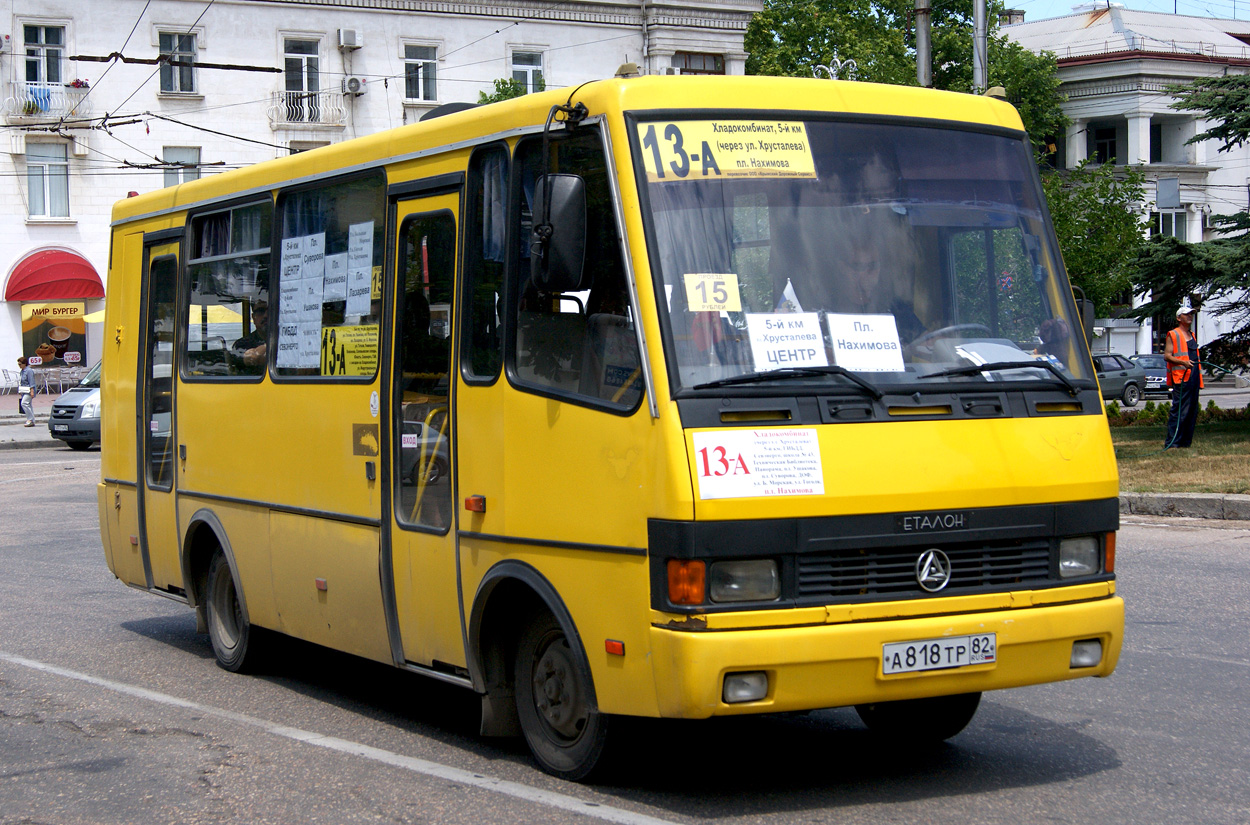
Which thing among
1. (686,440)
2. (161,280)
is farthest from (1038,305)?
(161,280)

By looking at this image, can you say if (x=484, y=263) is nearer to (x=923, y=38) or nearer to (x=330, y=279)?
(x=330, y=279)

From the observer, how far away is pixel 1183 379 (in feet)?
61.2

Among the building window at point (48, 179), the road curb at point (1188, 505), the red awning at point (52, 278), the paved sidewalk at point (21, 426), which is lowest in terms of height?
the road curb at point (1188, 505)

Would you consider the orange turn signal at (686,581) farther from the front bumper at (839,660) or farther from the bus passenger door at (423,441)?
the bus passenger door at (423,441)

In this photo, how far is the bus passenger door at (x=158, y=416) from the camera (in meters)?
9.11

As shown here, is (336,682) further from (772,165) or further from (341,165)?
(772,165)

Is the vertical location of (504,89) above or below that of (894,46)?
below

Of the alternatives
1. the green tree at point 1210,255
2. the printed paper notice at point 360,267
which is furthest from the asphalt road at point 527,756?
the green tree at point 1210,255

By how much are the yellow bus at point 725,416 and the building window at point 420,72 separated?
41374 millimetres

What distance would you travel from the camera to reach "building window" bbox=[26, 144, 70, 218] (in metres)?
43.3

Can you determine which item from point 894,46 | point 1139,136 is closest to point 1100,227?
point 1139,136

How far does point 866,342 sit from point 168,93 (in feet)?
138

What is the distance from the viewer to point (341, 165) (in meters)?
7.25

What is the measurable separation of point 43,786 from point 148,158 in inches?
1606
